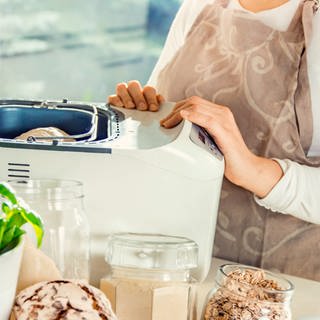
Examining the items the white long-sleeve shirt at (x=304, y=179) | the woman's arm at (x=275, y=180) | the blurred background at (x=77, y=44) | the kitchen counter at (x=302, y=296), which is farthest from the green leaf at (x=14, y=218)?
the blurred background at (x=77, y=44)

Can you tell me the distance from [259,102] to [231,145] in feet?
0.55

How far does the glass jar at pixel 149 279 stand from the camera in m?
0.74

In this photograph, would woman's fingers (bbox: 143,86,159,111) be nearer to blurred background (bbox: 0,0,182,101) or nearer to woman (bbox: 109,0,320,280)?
woman (bbox: 109,0,320,280)

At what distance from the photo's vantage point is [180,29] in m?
1.30

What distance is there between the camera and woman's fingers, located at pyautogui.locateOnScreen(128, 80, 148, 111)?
1093 mm

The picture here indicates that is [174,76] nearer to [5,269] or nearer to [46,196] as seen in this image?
[46,196]

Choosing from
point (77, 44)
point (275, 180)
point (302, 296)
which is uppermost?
point (275, 180)

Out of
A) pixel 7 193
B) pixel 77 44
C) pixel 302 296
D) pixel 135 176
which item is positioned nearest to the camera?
pixel 7 193

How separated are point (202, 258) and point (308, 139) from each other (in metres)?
0.34

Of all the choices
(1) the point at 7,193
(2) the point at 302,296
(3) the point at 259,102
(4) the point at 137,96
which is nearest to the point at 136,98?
(4) the point at 137,96

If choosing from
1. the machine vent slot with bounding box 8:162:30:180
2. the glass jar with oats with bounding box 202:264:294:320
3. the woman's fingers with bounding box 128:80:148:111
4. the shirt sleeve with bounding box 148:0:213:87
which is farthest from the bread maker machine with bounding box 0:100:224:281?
the shirt sleeve with bounding box 148:0:213:87

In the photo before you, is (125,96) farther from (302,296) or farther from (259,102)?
(302,296)

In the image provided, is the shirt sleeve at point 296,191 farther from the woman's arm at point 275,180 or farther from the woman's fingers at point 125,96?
the woman's fingers at point 125,96

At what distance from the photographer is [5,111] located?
1.03 m
